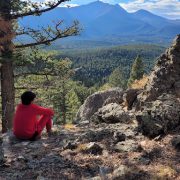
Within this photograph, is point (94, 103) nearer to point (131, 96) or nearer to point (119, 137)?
point (131, 96)

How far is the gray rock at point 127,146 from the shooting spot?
7845mm

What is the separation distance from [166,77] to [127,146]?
509 cm

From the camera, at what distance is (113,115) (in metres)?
11.7

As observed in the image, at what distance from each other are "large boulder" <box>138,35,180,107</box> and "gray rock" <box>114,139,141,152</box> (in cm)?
424

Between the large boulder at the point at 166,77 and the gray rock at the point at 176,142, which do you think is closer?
the gray rock at the point at 176,142

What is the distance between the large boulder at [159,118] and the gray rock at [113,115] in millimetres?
2246

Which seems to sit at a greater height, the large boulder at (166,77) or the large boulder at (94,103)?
the large boulder at (166,77)

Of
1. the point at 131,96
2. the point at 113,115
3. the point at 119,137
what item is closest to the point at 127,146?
the point at 119,137

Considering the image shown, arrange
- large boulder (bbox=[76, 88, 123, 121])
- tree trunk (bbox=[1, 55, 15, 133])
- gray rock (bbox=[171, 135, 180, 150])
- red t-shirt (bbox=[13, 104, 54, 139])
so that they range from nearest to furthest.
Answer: gray rock (bbox=[171, 135, 180, 150]), red t-shirt (bbox=[13, 104, 54, 139]), tree trunk (bbox=[1, 55, 15, 133]), large boulder (bbox=[76, 88, 123, 121])

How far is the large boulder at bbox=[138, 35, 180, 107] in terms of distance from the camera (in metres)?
12.3

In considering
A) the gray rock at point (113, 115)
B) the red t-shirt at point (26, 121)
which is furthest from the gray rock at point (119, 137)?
the gray rock at point (113, 115)

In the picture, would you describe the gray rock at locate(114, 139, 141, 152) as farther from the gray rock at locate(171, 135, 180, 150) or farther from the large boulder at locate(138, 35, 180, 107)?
the large boulder at locate(138, 35, 180, 107)

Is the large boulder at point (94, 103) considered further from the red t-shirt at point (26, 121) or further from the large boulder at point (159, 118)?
the large boulder at point (159, 118)

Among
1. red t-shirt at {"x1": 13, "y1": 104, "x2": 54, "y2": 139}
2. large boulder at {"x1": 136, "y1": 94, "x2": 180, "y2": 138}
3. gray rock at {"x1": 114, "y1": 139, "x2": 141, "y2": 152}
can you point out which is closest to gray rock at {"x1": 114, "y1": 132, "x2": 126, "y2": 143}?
gray rock at {"x1": 114, "y1": 139, "x2": 141, "y2": 152}
